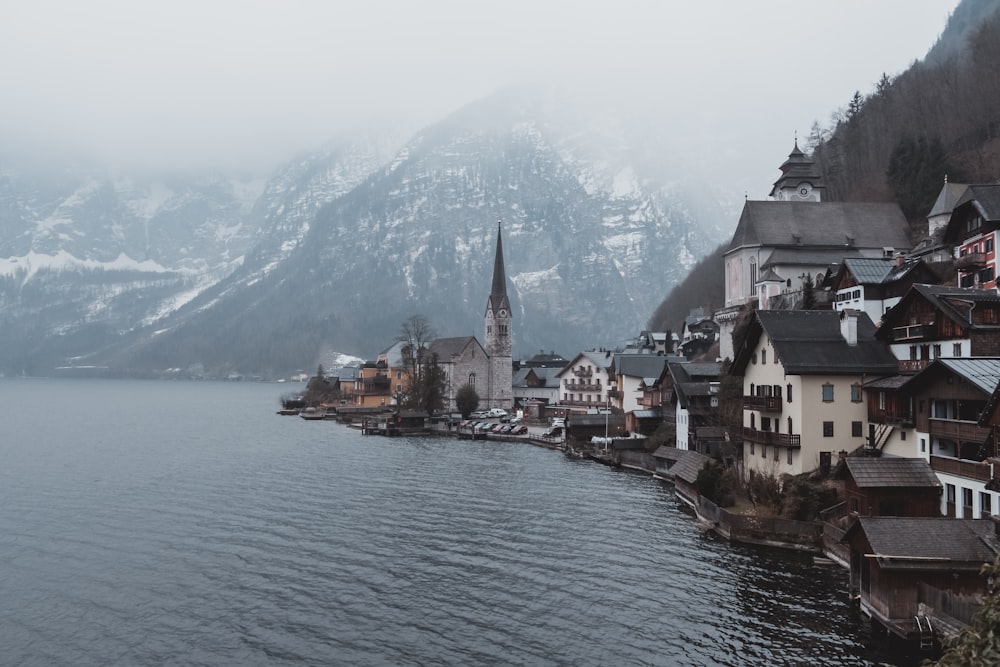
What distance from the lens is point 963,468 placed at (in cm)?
3462

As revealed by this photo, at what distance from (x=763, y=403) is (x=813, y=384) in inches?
165

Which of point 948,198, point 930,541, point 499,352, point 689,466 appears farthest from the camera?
point 499,352

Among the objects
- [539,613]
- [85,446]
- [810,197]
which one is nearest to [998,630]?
[539,613]

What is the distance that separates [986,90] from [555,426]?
71522mm

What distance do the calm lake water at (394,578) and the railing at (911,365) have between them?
12.7 metres

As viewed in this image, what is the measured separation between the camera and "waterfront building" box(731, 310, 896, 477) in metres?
45.5

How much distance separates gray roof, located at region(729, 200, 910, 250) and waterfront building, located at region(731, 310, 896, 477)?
42.7 meters

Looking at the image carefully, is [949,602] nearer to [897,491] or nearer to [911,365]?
[897,491]

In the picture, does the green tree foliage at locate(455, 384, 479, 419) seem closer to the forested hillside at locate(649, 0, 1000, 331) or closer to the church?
the church

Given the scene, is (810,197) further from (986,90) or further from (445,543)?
(445,543)

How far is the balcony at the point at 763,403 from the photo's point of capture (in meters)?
48.1

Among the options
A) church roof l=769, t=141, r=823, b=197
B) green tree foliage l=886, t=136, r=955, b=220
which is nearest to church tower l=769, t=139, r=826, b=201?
church roof l=769, t=141, r=823, b=197

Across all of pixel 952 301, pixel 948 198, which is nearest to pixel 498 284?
pixel 948 198

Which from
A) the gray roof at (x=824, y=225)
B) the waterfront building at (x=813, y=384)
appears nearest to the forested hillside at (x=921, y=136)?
the gray roof at (x=824, y=225)
